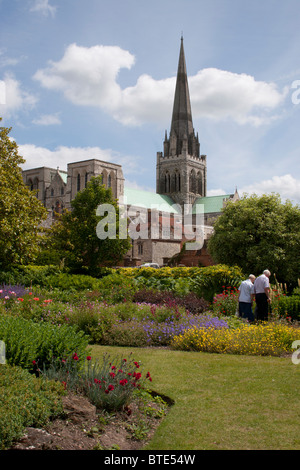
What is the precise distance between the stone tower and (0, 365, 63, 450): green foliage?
322ft

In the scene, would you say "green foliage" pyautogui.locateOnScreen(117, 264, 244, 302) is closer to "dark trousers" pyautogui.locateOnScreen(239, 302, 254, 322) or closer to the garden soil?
"dark trousers" pyautogui.locateOnScreen(239, 302, 254, 322)

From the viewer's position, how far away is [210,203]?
10069 centimetres

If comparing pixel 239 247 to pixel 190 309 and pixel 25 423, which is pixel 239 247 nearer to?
pixel 190 309

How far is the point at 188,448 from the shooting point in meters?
4.79

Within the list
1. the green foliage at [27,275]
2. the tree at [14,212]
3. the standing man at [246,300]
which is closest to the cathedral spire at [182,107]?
the tree at [14,212]

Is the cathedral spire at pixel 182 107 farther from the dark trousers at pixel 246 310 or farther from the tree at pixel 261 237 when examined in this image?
the dark trousers at pixel 246 310

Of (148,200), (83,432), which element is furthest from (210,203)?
(83,432)

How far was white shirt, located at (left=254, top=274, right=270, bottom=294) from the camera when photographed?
12.4 meters

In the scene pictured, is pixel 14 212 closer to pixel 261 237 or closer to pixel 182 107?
pixel 261 237

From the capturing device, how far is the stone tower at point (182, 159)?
333 ft

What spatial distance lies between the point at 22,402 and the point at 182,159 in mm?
102103

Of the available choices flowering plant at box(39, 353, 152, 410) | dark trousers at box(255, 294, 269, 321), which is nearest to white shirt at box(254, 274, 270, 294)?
dark trousers at box(255, 294, 269, 321)

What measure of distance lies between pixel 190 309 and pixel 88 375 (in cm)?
809
